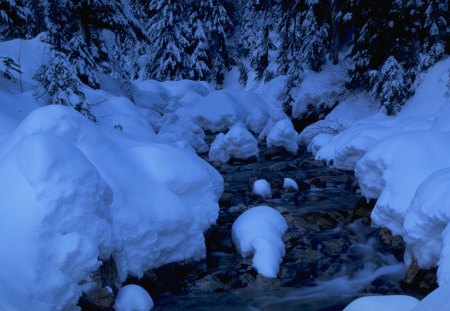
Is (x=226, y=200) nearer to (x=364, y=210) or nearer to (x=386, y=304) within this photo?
(x=364, y=210)

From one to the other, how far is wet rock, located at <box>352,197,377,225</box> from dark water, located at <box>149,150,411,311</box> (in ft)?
0.37

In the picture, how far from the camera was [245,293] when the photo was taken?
526cm

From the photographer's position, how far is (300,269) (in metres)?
5.94

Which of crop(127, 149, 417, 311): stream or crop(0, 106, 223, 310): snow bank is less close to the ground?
crop(0, 106, 223, 310): snow bank

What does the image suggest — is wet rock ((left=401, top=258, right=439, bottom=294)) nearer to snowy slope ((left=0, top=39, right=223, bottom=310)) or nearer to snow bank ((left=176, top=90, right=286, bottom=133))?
snowy slope ((left=0, top=39, right=223, bottom=310))

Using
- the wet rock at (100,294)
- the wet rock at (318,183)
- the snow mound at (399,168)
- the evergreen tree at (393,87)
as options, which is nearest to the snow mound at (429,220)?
the snow mound at (399,168)

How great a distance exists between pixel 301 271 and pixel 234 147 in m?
7.18

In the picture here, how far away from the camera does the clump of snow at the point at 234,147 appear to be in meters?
12.7

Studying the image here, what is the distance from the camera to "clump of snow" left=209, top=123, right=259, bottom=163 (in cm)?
1271

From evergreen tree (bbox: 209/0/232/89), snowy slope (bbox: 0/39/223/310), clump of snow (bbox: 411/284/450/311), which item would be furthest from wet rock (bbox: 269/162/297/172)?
evergreen tree (bbox: 209/0/232/89)

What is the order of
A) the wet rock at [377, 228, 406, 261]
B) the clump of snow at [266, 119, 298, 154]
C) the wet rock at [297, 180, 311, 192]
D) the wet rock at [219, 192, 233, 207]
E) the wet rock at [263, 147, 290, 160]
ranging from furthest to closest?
1. the clump of snow at [266, 119, 298, 154]
2. the wet rock at [263, 147, 290, 160]
3. the wet rock at [297, 180, 311, 192]
4. the wet rock at [219, 192, 233, 207]
5. the wet rock at [377, 228, 406, 261]

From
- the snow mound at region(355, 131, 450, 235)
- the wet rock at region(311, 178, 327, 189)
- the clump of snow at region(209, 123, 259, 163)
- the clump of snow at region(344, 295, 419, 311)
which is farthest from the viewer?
the clump of snow at region(209, 123, 259, 163)

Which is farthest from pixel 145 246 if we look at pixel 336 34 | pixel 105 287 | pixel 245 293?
pixel 336 34

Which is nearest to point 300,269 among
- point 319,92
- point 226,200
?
point 226,200
